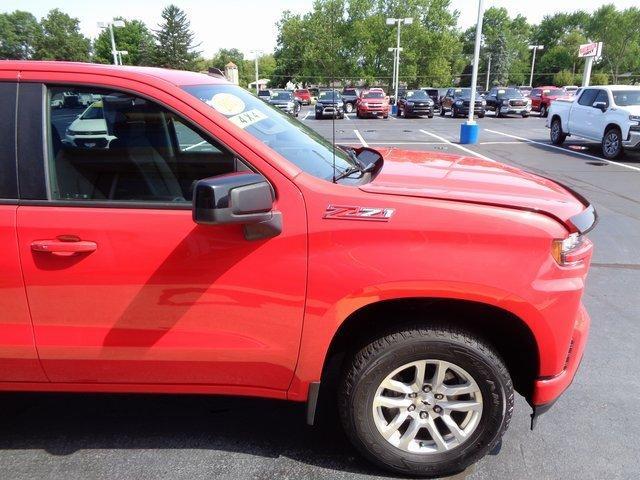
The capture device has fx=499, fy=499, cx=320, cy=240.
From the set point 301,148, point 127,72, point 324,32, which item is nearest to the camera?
point 127,72

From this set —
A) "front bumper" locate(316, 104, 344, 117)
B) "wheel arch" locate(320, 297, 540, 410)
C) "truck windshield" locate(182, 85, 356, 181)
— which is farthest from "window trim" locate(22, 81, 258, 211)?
"wheel arch" locate(320, 297, 540, 410)

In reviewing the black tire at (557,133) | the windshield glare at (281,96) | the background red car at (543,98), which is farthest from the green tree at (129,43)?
the black tire at (557,133)

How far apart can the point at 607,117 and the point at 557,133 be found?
9.85 ft

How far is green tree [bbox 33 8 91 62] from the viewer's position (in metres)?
63.2

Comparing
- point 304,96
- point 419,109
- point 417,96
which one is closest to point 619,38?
point 304,96

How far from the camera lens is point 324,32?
149ft

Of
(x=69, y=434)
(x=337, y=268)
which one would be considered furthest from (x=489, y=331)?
(x=69, y=434)

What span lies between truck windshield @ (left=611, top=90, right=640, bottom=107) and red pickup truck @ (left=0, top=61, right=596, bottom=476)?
515 inches

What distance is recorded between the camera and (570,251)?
7.00 ft

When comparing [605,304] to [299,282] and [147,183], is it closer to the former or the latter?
[299,282]

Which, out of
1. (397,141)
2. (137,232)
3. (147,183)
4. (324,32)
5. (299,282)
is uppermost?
(324,32)

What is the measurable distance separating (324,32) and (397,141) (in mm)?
31048

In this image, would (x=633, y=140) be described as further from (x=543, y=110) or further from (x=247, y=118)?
(x=543, y=110)

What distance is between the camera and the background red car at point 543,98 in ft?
104
